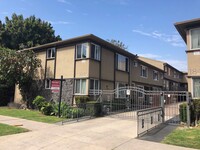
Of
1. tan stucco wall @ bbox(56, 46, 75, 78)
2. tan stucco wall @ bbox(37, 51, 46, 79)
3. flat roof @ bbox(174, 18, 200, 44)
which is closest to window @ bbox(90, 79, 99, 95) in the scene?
tan stucco wall @ bbox(56, 46, 75, 78)

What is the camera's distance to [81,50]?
1867cm

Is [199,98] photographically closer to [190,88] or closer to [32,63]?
[190,88]

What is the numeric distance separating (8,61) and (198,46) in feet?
54.0

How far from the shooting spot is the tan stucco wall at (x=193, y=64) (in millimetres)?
12992

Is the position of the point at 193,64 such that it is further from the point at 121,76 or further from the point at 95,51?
the point at 121,76

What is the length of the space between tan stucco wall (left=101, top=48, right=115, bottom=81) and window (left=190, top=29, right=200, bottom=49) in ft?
28.4

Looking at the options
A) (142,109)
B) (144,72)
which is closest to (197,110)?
(142,109)

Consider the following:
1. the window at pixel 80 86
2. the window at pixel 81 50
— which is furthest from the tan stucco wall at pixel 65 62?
the window at pixel 80 86

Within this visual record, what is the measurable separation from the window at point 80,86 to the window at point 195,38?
913 centimetres

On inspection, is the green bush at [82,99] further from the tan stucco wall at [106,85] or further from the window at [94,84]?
the tan stucco wall at [106,85]

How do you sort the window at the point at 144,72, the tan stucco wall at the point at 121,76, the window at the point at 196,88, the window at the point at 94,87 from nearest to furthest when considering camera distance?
1. the window at the point at 196,88
2. the window at the point at 94,87
3. the tan stucco wall at the point at 121,76
4. the window at the point at 144,72

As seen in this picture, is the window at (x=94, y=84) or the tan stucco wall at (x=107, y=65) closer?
the window at (x=94, y=84)

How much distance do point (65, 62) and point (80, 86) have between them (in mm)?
2966

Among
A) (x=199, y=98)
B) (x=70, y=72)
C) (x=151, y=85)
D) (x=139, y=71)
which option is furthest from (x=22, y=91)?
(x=151, y=85)
